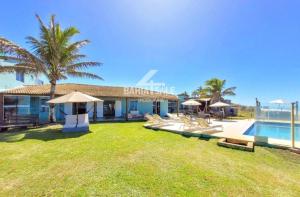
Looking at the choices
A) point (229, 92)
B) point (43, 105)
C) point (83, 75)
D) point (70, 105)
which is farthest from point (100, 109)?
point (229, 92)

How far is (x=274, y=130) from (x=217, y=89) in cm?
1990

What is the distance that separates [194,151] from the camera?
7273mm

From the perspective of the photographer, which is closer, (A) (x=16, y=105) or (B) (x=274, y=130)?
(B) (x=274, y=130)

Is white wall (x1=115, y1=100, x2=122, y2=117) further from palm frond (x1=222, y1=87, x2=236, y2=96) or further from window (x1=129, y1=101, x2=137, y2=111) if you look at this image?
palm frond (x1=222, y1=87, x2=236, y2=96)

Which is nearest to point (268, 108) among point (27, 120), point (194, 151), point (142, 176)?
point (194, 151)

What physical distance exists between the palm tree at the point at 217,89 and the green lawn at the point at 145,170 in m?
22.9

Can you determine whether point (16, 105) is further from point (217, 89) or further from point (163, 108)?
point (217, 89)

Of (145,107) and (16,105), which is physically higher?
(16,105)

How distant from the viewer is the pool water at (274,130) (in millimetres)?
8820

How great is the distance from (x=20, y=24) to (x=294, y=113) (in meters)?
20.8

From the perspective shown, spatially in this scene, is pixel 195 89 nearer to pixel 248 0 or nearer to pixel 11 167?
pixel 248 0

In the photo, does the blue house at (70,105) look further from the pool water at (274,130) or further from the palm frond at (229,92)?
the palm frond at (229,92)

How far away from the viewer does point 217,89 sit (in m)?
29.6

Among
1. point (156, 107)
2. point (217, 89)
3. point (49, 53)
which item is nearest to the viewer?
point (49, 53)
